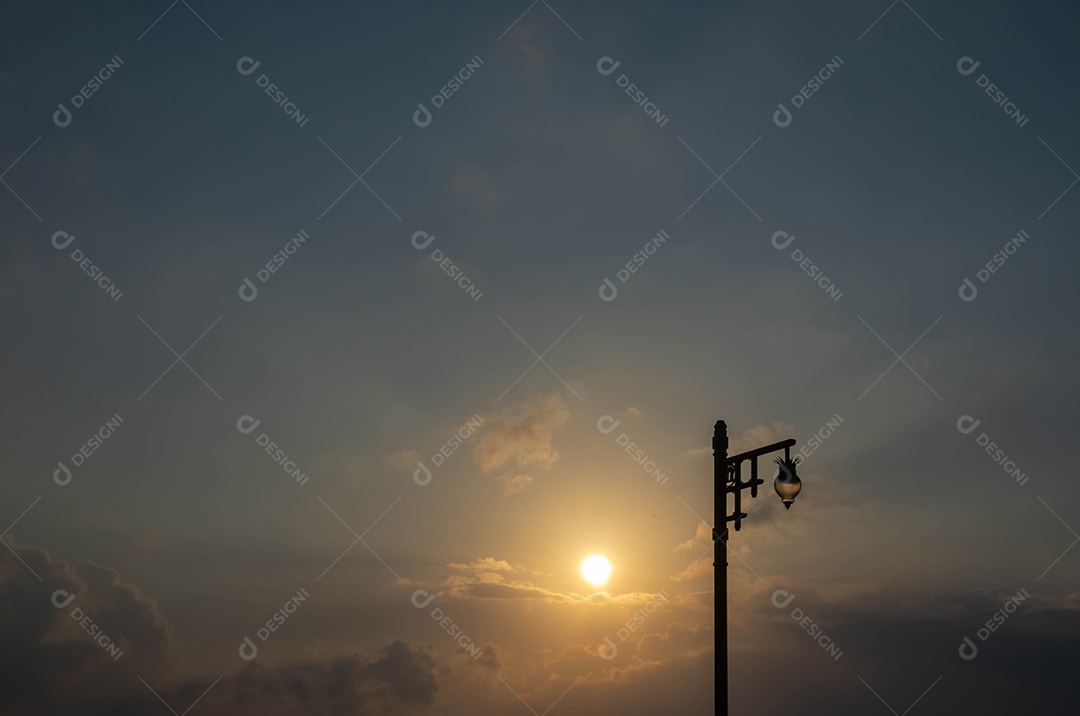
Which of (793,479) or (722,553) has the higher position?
(793,479)

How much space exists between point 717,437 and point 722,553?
1779 mm

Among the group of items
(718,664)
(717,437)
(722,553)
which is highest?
(717,437)

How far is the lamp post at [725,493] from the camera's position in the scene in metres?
14.6

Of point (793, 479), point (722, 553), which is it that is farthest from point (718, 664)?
point (793, 479)

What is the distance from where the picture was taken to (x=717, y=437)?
15.6 meters

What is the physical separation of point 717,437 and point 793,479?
1279 millimetres

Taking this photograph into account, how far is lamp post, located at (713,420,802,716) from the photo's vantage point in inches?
574

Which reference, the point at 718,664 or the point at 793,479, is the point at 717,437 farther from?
the point at 718,664

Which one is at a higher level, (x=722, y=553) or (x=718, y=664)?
(x=722, y=553)

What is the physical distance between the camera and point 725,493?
15.3m

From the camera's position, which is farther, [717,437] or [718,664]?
[717,437]

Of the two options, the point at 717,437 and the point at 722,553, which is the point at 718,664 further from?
the point at 717,437

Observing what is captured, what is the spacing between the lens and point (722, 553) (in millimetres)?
14883

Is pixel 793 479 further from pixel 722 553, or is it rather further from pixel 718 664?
pixel 718 664
